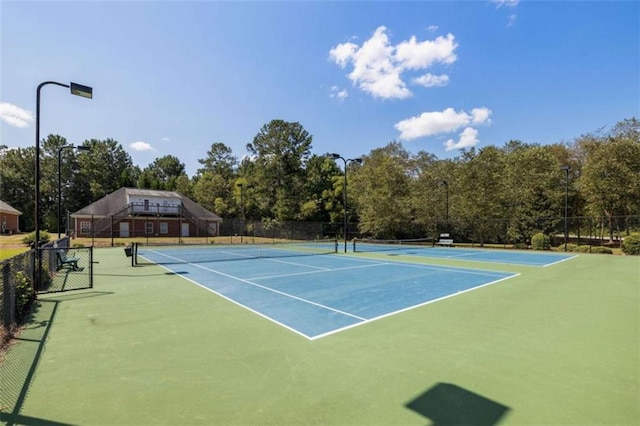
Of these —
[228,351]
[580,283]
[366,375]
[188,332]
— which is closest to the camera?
[366,375]

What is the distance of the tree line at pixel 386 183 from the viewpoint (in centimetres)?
2950

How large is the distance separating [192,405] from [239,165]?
205ft

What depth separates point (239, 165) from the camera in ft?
207

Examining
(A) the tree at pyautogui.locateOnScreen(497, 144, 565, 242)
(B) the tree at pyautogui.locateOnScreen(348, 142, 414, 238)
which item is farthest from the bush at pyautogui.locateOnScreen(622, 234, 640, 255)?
(B) the tree at pyautogui.locateOnScreen(348, 142, 414, 238)

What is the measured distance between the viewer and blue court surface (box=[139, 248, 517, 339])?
6.35 m

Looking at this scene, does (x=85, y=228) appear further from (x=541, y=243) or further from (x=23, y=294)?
(x=541, y=243)

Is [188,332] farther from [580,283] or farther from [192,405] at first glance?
Answer: [580,283]

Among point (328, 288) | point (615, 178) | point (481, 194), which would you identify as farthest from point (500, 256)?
point (615, 178)

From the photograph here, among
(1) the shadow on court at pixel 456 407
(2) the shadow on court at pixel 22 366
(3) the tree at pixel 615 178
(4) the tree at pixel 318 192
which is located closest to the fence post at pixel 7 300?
(2) the shadow on court at pixel 22 366

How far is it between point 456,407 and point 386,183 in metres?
34.1

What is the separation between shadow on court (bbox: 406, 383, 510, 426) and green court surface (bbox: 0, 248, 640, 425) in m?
0.01

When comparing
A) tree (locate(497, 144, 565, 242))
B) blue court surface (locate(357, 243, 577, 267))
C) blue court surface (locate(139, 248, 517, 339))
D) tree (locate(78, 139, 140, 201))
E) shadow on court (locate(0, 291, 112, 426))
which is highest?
tree (locate(78, 139, 140, 201))

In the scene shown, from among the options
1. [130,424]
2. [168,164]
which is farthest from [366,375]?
[168,164]

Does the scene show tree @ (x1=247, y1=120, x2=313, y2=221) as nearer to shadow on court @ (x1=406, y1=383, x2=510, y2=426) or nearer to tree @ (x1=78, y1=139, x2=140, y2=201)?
tree @ (x1=78, y1=139, x2=140, y2=201)
